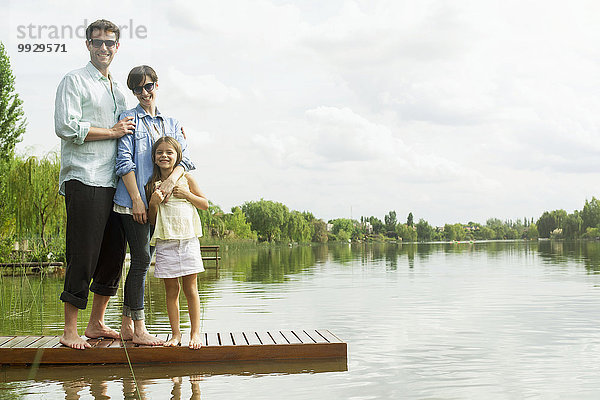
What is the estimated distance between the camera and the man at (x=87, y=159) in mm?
3930

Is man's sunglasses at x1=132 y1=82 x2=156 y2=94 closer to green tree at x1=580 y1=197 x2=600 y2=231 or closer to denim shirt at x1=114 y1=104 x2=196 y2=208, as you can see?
denim shirt at x1=114 y1=104 x2=196 y2=208

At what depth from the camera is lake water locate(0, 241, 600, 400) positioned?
368 centimetres

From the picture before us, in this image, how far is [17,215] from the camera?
18094 mm

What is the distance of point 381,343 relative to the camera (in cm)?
544

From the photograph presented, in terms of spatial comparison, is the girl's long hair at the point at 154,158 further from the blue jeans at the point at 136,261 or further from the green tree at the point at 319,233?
the green tree at the point at 319,233

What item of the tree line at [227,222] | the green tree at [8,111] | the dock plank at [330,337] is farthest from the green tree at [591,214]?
the dock plank at [330,337]

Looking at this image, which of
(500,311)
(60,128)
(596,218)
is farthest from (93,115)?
(596,218)

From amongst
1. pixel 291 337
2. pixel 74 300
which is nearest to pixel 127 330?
pixel 74 300

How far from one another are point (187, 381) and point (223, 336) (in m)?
0.81

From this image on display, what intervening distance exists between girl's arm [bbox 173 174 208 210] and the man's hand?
49 cm

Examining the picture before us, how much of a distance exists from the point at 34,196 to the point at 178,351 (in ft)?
51.1

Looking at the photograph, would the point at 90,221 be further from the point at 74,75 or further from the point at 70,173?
the point at 74,75

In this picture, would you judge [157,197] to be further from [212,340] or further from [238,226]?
[238,226]

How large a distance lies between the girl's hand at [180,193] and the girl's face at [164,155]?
16cm
